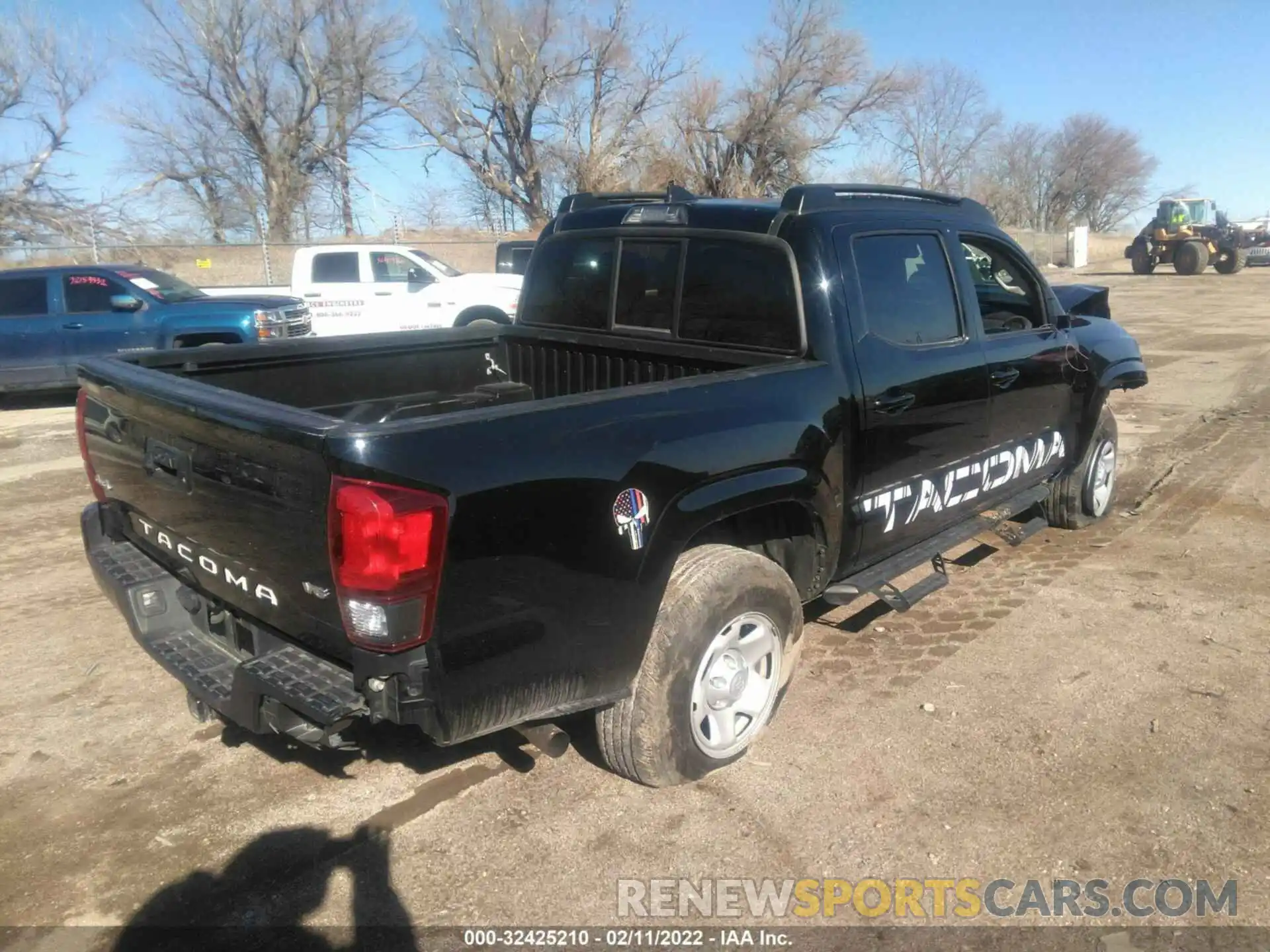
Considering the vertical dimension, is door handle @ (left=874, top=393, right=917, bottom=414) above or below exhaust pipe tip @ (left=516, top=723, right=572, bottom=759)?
above

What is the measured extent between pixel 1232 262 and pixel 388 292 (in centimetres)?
3325

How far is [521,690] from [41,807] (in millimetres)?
1846

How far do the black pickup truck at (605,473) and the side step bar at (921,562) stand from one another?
0.06 ft

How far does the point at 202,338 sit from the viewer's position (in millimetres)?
11320

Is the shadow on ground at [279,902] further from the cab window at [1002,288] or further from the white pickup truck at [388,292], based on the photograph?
the white pickup truck at [388,292]

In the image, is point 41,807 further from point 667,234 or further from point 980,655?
point 980,655

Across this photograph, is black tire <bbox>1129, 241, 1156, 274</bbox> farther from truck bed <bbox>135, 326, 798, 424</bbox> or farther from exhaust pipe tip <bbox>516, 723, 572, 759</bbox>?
exhaust pipe tip <bbox>516, 723, 572, 759</bbox>

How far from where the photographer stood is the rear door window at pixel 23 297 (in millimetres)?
11367

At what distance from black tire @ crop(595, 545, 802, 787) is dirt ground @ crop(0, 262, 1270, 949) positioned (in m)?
0.18

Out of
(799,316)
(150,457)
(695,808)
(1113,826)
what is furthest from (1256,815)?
(150,457)

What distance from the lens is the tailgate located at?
2.45 meters

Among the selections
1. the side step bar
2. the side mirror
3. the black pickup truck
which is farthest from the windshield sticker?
the side mirror

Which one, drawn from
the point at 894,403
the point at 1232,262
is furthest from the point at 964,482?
the point at 1232,262

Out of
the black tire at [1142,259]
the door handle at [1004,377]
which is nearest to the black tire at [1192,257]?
the black tire at [1142,259]
